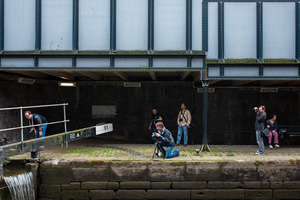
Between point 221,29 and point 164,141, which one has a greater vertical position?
point 221,29

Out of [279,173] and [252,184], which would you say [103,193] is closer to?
[252,184]

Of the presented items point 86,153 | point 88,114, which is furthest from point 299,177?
point 88,114

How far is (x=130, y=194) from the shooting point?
20.7 feet

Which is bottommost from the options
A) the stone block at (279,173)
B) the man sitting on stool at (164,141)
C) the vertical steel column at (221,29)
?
the stone block at (279,173)

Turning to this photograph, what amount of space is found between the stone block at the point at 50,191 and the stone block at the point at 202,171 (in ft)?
12.2

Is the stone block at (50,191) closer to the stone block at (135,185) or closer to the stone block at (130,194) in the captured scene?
the stone block at (130,194)

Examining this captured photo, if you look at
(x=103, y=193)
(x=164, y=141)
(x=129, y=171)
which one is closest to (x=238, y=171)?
(x=164, y=141)

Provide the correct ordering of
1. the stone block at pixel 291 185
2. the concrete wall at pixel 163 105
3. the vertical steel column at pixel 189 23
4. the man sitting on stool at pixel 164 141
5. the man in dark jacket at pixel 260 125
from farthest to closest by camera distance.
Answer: the concrete wall at pixel 163 105 < the vertical steel column at pixel 189 23 < the man in dark jacket at pixel 260 125 < the man sitting on stool at pixel 164 141 < the stone block at pixel 291 185

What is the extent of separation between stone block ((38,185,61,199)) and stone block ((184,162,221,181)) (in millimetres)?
3732

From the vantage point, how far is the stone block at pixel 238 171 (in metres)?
6.26

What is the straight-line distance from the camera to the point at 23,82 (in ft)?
29.3

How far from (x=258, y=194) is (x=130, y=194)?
12.4 feet

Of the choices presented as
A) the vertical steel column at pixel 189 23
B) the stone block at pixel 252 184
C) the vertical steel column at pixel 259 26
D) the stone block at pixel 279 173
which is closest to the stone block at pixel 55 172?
the stone block at pixel 252 184

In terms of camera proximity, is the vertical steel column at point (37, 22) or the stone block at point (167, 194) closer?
the stone block at point (167, 194)
